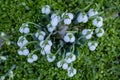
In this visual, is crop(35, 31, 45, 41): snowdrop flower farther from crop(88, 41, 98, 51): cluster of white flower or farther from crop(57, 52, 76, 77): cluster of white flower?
crop(88, 41, 98, 51): cluster of white flower

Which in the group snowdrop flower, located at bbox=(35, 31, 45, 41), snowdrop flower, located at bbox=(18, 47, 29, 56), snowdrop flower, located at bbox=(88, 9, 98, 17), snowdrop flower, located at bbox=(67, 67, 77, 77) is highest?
snowdrop flower, located at bbox=(88, 9, 98, 17)

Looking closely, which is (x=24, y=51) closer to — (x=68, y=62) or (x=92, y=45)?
(x=68, y=62)

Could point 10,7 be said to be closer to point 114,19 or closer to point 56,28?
point 56,28

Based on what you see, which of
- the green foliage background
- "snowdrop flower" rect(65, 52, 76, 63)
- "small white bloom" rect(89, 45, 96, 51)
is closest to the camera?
"snowdrop flower" rect(65, 52, 76, 63)

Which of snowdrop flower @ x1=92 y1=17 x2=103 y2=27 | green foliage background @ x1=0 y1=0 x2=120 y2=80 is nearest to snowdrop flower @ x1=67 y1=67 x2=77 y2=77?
green foliage background @ x1=0 y1=0 x2=120 y2=80

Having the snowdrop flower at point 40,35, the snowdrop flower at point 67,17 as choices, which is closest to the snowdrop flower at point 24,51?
the snowdrop flower at point 40,35

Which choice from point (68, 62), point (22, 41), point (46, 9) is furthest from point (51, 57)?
point (46, 9)

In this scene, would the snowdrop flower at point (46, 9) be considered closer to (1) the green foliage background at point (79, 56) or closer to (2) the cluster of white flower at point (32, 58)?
(1) the green foliage background at point (79, 56)

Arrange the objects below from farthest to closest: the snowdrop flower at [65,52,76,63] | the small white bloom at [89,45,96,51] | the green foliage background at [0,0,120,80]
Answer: the green foliage background at [0,0,120,80]
the small white bloom at [89,45,96,51]
the snowdrop flower at [65,52,76,63]
